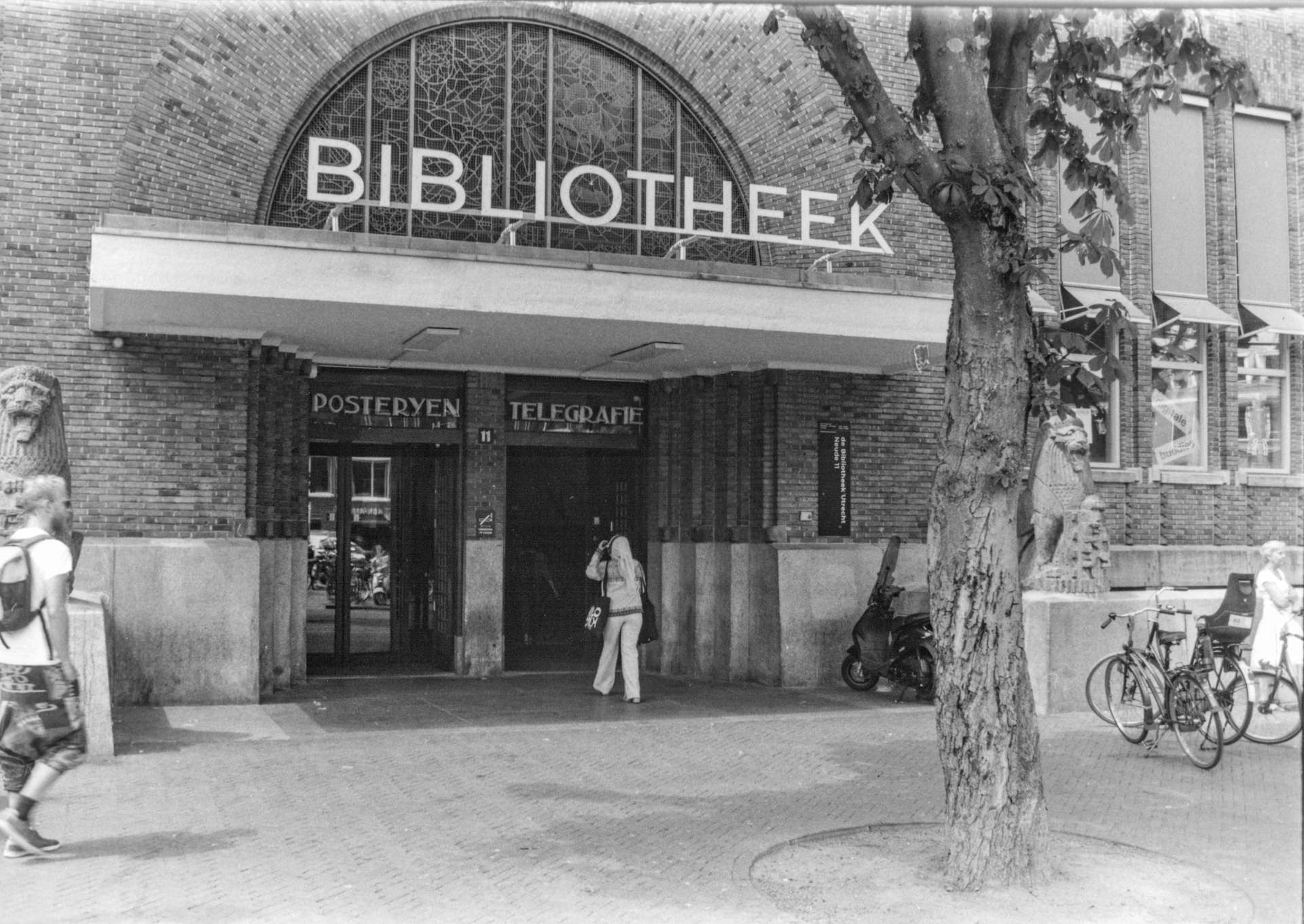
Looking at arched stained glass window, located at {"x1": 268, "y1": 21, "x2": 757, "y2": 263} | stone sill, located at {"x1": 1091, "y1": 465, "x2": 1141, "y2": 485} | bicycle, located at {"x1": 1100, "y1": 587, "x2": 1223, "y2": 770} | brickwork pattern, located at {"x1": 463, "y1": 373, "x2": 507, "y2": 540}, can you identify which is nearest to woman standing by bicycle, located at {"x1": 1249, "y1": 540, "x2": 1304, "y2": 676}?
bicycle, located at {"x1": 1100, "y1": 587, "x2": 1223, "y2": 770}

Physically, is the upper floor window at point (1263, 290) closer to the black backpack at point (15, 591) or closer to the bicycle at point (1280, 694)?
the bicycle at point (1280, 694)

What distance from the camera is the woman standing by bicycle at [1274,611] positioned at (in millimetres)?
10445

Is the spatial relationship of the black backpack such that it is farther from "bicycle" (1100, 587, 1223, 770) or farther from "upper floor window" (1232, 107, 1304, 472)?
"upper floor window" (1232, 107, 1304, 472)

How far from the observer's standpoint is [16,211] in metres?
11.9

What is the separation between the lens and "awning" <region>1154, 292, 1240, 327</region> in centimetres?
1703

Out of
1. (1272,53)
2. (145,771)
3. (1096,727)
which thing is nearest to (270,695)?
(145,771)

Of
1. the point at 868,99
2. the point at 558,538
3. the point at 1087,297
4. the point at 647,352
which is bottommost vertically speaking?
the point at 558,538

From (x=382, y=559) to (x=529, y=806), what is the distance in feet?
24.9

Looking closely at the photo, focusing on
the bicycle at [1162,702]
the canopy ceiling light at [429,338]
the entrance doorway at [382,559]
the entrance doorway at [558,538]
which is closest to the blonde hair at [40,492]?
the canopy ceiling light at [429,338]

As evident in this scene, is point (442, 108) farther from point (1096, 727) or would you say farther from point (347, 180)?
point (1096, 727)

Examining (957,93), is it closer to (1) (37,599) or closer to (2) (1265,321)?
(1) (37,599)

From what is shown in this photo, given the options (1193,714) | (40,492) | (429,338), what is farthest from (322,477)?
(1193,714)

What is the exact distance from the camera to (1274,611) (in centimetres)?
1059

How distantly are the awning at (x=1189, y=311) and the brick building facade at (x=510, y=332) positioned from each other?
0.09m
